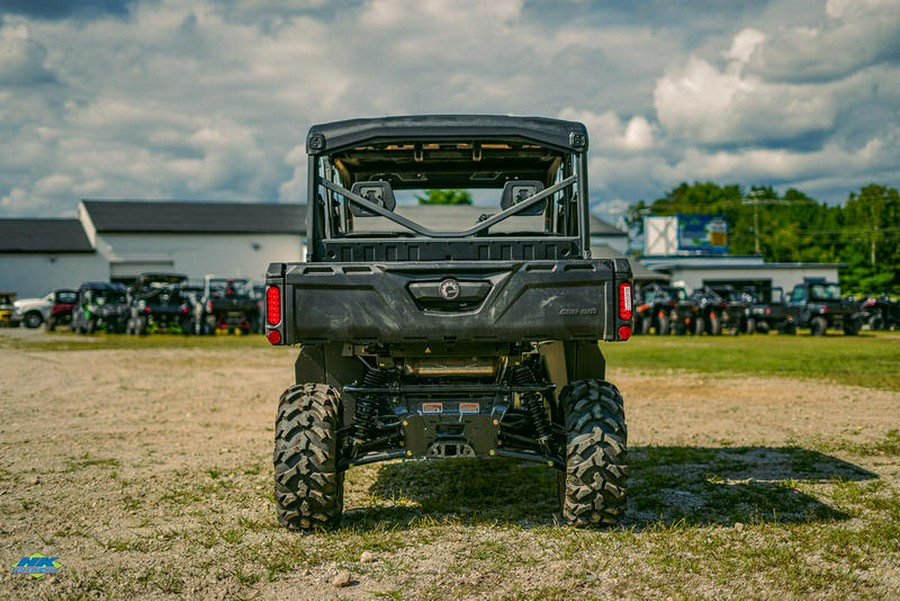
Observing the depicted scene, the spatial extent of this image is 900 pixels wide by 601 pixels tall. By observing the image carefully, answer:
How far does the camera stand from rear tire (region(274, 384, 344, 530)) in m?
5.21

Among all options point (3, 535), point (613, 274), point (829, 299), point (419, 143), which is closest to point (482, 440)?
point (613, 274)

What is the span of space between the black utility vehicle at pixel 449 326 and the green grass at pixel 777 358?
373 inches

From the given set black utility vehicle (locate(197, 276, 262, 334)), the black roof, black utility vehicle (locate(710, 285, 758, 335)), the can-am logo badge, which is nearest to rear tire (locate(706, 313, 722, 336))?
black utility vehicle (locate(710, 285, 758, 335))

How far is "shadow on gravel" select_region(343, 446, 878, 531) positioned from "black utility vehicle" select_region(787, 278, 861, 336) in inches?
1028

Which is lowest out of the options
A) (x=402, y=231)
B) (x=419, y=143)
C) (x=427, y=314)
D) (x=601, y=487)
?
(x=601, y=487)

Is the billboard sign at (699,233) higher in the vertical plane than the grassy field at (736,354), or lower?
higher

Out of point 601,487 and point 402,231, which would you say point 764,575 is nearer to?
point 601,487

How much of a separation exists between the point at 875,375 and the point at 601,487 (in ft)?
40.1

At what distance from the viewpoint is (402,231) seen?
20.3 feet

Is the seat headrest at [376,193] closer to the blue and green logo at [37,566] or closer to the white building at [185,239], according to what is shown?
the blue and green logo at [37,566]

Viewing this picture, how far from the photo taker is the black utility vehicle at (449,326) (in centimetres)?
515

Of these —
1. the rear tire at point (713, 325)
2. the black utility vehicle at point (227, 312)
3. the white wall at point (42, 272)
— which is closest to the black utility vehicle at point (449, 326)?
the black utility vehicle at point (227, 312)

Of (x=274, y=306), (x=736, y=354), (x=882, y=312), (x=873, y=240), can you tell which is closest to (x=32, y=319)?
(x=736, y=354)

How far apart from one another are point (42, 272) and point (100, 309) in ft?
88.8
